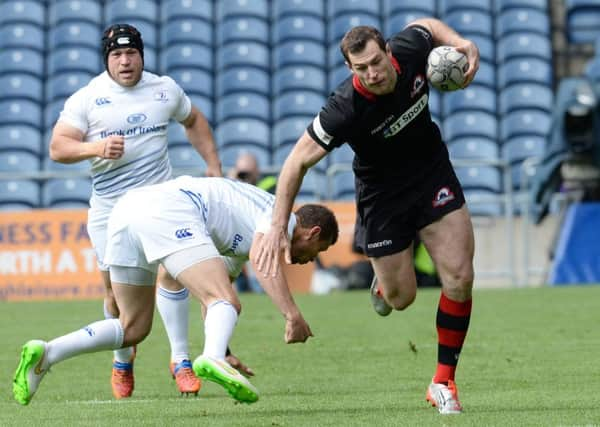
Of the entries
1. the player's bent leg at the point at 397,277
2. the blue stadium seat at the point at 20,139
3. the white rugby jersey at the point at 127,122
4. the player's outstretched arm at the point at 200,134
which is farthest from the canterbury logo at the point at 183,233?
the blue stadium seat at the point at 20,139

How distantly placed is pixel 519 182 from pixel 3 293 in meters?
7.91

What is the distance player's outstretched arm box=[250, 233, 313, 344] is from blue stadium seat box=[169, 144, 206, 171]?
1372cm

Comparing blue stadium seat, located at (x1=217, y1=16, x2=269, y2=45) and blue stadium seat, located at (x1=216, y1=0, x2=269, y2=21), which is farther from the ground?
blue stadium seat, located at (x1=216, y1=0, x2=269, y2=21)

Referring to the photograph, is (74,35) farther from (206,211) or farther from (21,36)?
(206,211)

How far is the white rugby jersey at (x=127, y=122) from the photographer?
8234mm

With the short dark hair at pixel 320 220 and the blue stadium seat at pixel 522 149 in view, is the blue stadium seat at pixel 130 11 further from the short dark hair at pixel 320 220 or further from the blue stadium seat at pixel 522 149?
the short dark hair at pixel 320 220

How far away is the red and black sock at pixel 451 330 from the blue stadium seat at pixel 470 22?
16.4 meters

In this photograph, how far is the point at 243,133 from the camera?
2166 cm

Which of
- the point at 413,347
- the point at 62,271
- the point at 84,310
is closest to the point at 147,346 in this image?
the point at 413,347

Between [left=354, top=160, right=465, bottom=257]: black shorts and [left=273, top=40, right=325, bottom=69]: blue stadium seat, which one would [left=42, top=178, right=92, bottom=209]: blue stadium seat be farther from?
[left=354, top=160, right=465, bottom=257]: black shorts

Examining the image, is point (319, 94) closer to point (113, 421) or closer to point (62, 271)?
point (62, 271)

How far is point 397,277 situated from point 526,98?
15.3 m

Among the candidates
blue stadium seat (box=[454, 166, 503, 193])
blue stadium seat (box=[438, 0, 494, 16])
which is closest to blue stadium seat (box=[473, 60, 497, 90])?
blue stadium seat (box=[438, 0, 494, 16])

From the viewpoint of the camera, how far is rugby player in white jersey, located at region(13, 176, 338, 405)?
656 centimetres
